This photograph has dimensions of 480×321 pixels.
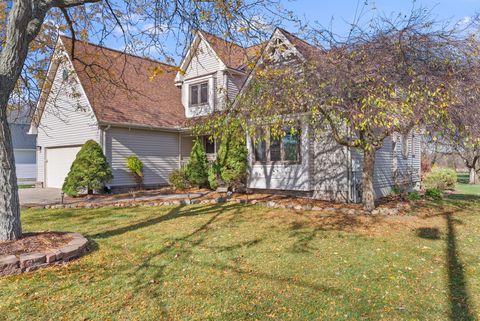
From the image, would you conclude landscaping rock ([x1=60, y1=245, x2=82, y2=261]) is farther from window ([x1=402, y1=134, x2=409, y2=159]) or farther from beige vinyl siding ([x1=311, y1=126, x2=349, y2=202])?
window ([x1=402, y1=134, x2=409, y2=159])

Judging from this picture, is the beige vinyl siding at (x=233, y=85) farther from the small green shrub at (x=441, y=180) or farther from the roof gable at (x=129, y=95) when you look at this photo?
the small green shrub at (x=441, y=180)

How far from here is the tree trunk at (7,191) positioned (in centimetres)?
541

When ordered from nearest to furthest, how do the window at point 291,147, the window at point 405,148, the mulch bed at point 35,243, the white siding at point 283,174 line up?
the mulch bed at point 35,243 < the white siding at point 283,174 < the window at point 291,147 < the window at point 405,148

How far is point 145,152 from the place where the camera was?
610 inches

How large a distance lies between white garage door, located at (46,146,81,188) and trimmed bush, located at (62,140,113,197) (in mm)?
3460

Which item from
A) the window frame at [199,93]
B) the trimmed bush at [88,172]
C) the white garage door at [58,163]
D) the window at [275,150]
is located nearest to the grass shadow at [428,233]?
the window at [275,150]

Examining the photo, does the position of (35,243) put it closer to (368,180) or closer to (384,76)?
(384,76)

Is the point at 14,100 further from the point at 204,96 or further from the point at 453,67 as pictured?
the point at 453,67

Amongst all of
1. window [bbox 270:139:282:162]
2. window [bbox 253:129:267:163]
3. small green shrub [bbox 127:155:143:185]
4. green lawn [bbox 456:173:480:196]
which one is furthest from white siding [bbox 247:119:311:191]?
green lawn [bbox 456:173:480:196]

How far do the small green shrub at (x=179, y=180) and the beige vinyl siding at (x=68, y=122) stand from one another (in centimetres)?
A: 349

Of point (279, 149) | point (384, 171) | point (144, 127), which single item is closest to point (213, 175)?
point (279, 149)

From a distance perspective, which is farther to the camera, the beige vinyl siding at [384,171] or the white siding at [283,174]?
the beige vinyl siding at [384,171]

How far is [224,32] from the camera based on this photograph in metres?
7.19

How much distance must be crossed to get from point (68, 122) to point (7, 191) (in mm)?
11376
